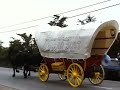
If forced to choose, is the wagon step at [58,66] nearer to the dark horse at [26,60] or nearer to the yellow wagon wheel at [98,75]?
the yellow wagon wheel at [98,75]

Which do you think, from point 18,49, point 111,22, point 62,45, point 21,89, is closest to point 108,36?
point 111,22

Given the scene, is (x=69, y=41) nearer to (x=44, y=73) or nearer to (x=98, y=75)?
(x=98, y=75)

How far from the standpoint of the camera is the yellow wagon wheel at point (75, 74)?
688 inches

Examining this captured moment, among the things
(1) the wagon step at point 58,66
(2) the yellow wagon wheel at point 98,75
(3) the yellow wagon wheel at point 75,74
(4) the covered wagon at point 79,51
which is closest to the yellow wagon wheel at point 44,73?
(4) the covered wagon at point 79,51

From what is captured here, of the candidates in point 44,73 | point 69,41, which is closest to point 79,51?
point 69,41

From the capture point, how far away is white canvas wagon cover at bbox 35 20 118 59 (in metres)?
17.4

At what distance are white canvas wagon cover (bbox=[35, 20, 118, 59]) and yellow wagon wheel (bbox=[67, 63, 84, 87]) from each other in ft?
1.46

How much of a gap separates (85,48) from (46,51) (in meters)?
2.84

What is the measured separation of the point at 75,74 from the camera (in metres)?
17.6

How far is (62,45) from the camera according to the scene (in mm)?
18859

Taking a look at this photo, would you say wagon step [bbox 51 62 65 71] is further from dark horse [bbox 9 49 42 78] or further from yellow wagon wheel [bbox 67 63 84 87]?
dark horse [bbox 9 49 42 78]

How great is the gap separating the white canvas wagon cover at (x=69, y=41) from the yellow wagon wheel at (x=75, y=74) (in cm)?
44

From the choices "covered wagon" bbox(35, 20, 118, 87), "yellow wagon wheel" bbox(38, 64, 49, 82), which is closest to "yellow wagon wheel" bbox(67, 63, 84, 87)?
"covered wagon" bbox(35, 20, 118, 87)

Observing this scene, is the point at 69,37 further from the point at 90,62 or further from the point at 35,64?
the point at 35,64
